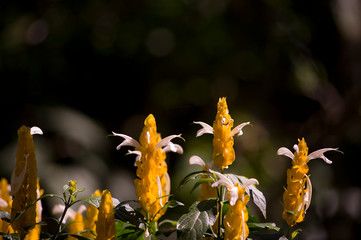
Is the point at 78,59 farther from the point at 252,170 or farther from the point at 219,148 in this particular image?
the point at 219,148

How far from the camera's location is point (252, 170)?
2.08 m

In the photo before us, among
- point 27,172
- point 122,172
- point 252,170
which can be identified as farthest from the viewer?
point 122,172

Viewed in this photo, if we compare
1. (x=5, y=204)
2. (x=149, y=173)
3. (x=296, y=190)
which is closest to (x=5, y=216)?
(x=5, y=204)

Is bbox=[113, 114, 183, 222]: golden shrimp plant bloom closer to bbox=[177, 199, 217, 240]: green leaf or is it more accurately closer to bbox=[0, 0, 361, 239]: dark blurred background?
bbox=[177, 199, 217, 240]: green leaf

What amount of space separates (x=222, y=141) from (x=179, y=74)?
217 centimetres

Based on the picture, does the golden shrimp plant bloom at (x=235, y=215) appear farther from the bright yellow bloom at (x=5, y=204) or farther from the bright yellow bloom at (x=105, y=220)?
the bright yellow bloom at (x=5, y=204)

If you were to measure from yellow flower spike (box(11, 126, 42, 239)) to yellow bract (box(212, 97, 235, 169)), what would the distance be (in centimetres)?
18

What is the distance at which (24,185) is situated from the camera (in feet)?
1.59

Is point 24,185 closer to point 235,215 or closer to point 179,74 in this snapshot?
point 235,215

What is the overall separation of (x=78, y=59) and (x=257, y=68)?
92 cm

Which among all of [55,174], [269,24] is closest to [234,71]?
[269,24]

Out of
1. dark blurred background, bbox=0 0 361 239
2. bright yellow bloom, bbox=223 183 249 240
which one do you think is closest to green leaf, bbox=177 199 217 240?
bright yellow bloom, bbox=223 183 249 240

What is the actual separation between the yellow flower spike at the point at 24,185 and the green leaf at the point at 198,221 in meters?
0.14

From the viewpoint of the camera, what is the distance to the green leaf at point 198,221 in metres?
0.45
